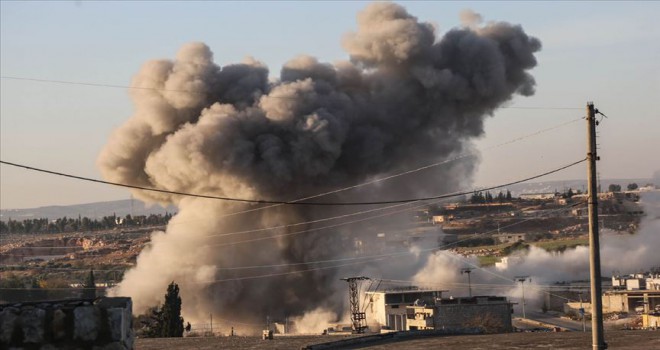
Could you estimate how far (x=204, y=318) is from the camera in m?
88.6

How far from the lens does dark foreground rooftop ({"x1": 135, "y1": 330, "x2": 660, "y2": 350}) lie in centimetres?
2703

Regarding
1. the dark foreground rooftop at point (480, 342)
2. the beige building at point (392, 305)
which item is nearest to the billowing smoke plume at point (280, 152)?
the beige building at point (392, 305)

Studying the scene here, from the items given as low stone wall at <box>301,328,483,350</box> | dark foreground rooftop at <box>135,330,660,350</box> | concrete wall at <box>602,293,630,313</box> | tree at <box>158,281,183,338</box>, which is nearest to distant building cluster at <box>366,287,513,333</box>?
tree at <box>158,281,183,338</box>

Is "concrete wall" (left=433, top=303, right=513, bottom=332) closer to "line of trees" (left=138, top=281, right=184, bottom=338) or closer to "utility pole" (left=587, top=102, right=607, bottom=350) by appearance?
"line of trees" (left=138, top=281, right=184, bottom=338)

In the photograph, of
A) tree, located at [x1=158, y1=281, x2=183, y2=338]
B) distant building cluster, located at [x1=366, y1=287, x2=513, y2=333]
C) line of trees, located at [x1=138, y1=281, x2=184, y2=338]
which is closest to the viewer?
tree, located at [x1=158, y1=281, x2=183, y2=338]

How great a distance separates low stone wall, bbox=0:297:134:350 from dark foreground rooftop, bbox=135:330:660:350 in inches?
528

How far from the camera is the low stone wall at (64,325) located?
576 inches

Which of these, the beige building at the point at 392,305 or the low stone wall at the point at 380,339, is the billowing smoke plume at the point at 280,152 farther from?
the low stone wall at the point at 380,339

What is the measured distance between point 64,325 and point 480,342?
15.2 meters

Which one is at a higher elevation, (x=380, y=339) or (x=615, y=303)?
(x=380, y=339)

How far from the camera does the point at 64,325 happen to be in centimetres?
1477

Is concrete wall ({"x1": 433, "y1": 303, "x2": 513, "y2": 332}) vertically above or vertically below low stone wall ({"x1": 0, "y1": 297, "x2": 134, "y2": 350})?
below

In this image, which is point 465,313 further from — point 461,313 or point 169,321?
point 169,321

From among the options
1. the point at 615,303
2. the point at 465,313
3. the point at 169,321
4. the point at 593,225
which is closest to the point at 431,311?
the point at 465,313
